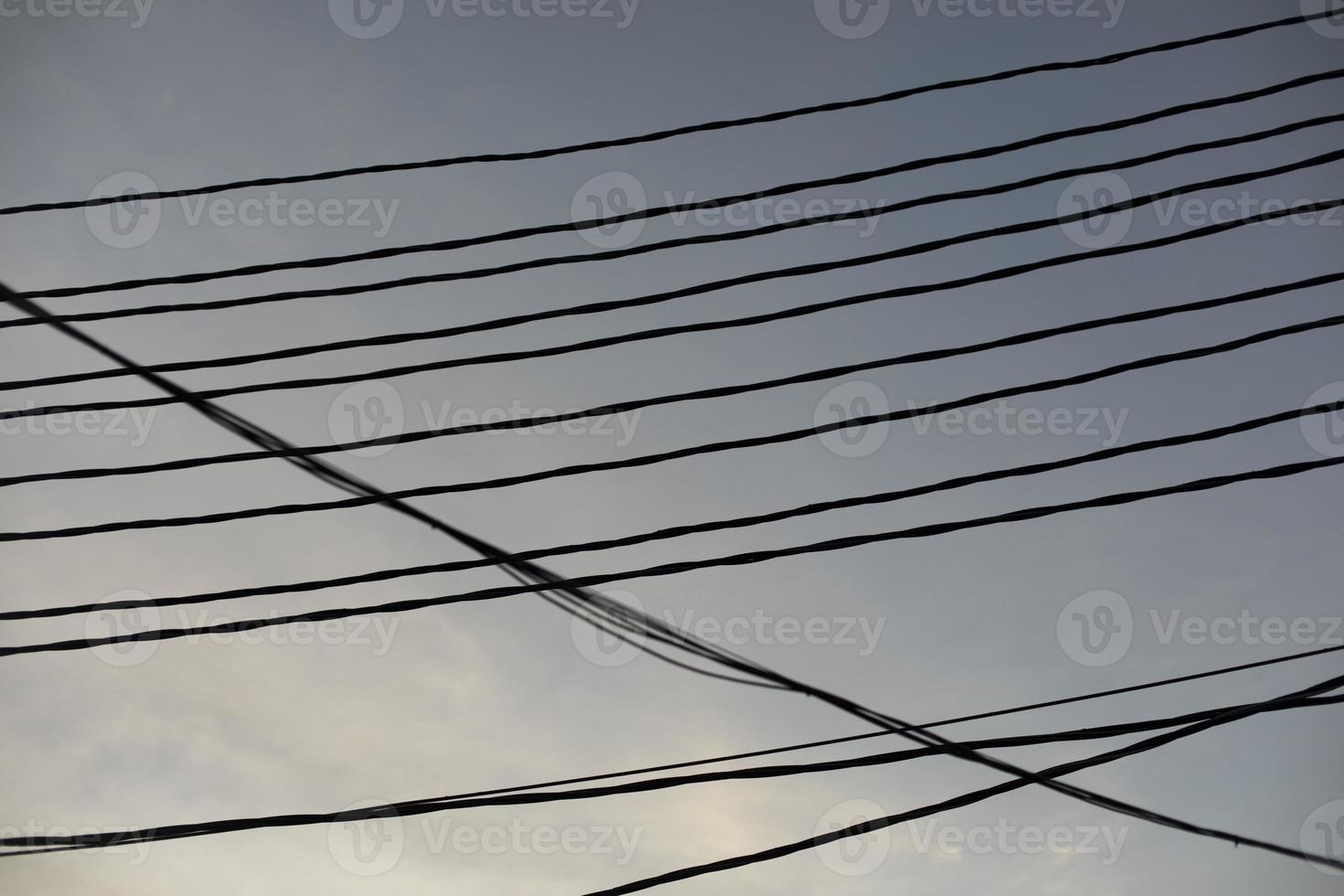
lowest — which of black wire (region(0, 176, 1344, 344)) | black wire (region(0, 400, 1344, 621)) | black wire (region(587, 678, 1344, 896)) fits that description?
black wire (region(587, 678, 1344, 896))

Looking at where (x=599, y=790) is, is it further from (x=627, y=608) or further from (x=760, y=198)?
(x=760, y=198)

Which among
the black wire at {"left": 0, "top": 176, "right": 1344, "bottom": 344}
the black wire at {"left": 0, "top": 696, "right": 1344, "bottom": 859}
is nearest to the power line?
the black wire at {"left": 0, "top": 176, "right": 1344, "bottom": 344}

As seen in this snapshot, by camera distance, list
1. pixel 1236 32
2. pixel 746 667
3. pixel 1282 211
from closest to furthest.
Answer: pixel 746 667 → pixel 1282 211 → pixel 1236 32

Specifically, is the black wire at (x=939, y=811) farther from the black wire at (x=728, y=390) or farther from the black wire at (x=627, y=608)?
the black wire at (x=728, y=390)

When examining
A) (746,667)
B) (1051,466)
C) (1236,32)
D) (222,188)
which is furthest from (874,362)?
(222,188)

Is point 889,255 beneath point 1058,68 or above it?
beneath

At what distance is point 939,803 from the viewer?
3977 mm

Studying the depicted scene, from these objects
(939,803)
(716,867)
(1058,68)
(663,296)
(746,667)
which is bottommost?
(716,867)

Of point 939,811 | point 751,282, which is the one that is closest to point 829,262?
point 751,282

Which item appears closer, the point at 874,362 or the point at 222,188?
the point at 874,362

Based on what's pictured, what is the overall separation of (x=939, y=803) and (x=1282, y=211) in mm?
3019

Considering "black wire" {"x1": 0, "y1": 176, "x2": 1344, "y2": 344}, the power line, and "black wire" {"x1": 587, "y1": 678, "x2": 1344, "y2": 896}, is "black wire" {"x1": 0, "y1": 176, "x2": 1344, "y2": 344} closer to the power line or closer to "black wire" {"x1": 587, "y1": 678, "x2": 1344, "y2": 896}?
the power line

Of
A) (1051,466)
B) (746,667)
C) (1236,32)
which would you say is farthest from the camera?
(1236,32)

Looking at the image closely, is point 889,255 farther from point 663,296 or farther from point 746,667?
point 746,667
